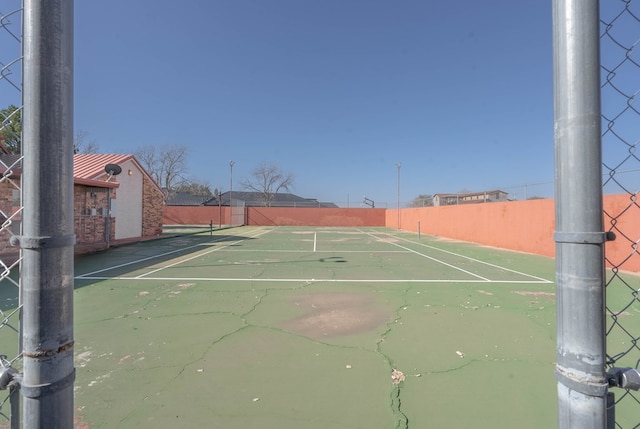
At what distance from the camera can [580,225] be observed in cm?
104

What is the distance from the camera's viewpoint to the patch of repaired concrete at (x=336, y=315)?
4.43 metres

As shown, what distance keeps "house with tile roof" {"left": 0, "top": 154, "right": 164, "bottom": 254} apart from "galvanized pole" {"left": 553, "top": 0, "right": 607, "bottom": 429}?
1121 cm

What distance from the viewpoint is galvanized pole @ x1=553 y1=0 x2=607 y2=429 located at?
1.02 metres

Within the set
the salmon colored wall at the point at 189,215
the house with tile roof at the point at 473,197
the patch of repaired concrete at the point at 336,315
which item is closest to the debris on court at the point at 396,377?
the patch of repaired concrete at the point at 336,315

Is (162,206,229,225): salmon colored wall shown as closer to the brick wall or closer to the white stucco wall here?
the brick wall

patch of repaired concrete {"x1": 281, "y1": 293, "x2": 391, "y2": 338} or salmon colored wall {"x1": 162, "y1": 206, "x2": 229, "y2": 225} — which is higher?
salmon colored wall {"x1": 162, "y1": 206, "x2": 229, "y2": 225}

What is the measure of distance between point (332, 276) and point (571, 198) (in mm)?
7266

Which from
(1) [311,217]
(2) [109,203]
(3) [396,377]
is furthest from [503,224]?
(1) [311,217]

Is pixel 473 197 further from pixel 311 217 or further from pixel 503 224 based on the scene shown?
pixel 311 217

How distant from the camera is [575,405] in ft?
3.40

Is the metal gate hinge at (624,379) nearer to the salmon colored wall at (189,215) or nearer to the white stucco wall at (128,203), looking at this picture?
the white stucco wall at (128,203)

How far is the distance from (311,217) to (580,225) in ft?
131

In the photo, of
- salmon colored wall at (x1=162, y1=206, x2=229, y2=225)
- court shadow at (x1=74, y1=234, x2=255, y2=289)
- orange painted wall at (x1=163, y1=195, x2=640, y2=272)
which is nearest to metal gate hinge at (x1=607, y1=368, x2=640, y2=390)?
orange painted wall at (x1=163, y1=195, x2=640, y2=272)

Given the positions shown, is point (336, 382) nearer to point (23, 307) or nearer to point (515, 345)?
point (515, 345)
